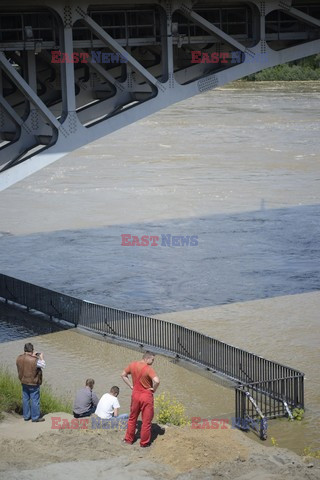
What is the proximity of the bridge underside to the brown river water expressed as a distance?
412cm

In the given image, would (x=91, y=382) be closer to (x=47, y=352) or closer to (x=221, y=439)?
(x=221, y=439)

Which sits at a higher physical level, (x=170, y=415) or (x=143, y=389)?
(x=143, y=389)

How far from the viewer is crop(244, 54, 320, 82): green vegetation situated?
77.1m

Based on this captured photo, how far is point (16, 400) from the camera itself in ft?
47.2

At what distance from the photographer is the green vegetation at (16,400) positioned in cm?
1416

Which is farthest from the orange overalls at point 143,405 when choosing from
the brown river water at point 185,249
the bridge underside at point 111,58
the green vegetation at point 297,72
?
the green vegetation at point 297,72

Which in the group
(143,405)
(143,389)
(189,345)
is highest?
(143,389)

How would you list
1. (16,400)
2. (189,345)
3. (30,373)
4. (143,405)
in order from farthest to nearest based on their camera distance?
1. (189,345)
2. (16,400)
3. (30,373)
4. (143,405)

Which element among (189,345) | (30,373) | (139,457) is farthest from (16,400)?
(189,345)

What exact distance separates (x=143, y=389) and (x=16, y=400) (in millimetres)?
2866

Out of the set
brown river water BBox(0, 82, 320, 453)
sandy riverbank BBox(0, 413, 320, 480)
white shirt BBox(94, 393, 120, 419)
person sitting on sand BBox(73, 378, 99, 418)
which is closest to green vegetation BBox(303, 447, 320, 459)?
brown river water BBox(0, 82, 320, 453)

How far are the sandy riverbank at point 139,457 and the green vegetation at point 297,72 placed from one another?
215 feet

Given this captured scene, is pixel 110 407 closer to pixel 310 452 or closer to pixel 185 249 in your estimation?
pixel 310 452

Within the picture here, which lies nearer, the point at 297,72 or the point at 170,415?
the point at 170,415
